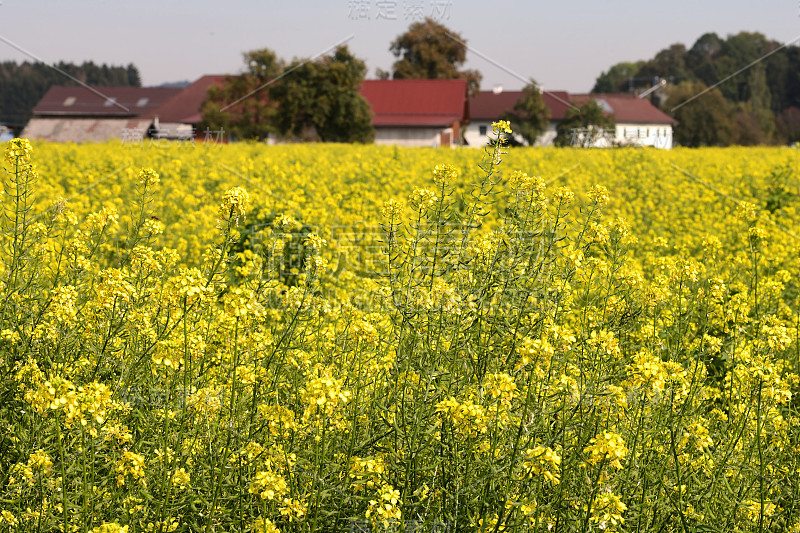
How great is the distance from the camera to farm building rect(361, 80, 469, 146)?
44500 millimetres

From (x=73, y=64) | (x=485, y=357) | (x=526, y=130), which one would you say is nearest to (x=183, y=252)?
(x=485, y=357)

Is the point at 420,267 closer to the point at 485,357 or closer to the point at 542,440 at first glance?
the point at 485,357

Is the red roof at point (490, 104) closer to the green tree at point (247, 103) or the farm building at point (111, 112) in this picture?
the farm building at point (111, 112)

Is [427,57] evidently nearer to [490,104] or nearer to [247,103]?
[490,104]

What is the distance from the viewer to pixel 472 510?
2.90 m

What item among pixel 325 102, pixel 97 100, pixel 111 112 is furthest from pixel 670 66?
pixel 325 102

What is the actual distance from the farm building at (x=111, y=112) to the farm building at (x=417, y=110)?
10500mm

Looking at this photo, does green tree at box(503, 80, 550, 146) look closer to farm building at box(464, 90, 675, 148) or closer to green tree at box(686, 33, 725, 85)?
farm building at box(464, 90, 675, 148)

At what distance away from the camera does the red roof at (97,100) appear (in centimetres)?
6366

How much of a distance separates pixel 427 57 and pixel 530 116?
50.2 ft

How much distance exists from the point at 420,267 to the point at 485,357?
656 mm

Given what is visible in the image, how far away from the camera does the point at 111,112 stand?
60.3m

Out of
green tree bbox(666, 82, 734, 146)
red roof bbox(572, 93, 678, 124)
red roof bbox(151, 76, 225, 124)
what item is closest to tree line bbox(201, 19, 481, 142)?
red roof bbox(151, 76, 225, 124)

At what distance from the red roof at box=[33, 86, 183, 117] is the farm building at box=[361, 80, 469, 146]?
25820 millimetres
